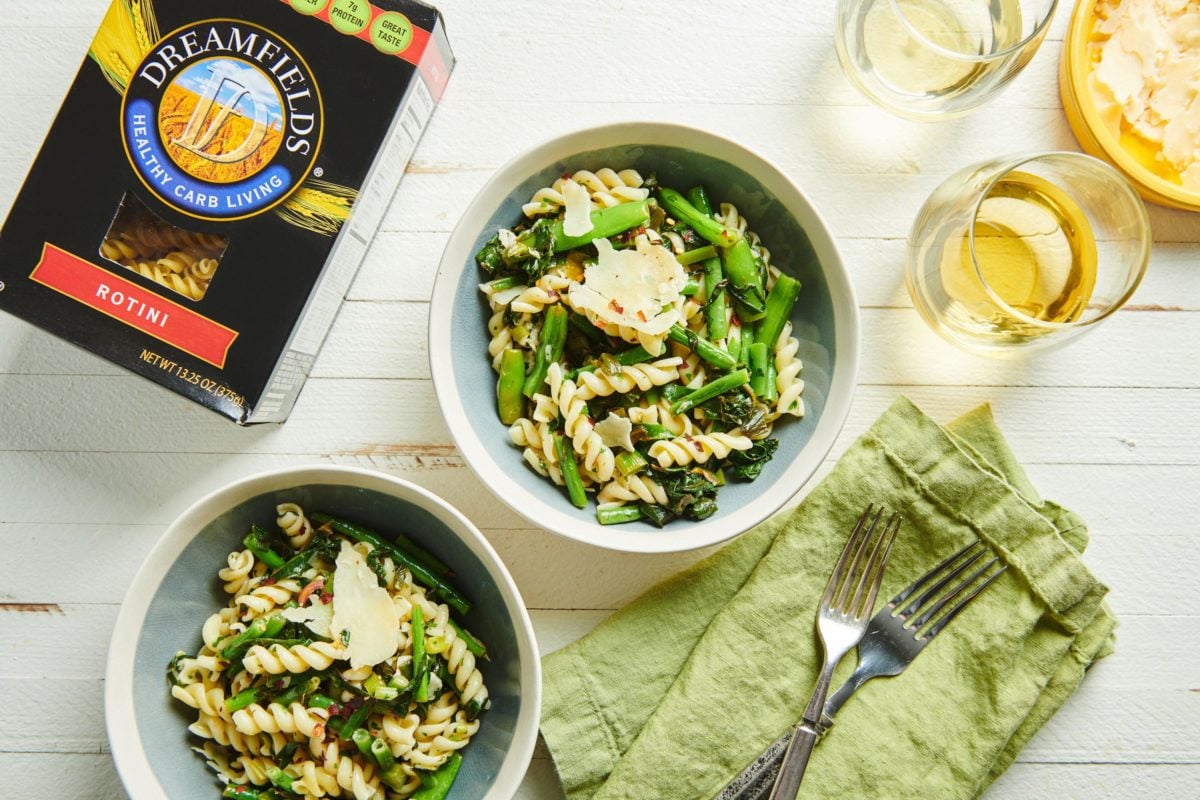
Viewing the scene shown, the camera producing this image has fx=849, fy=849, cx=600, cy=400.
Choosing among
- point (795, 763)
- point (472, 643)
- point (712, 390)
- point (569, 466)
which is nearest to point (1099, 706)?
point (795, 763)

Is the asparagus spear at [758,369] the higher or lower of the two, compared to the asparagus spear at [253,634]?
higher

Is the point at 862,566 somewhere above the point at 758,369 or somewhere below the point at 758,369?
Answer: below

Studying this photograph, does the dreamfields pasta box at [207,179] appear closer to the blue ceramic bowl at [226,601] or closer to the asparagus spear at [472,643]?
the blue ceramic bowl at [226,601]

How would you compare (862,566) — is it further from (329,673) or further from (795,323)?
(329,673)

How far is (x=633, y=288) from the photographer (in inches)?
80.2

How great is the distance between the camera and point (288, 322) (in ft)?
6.66

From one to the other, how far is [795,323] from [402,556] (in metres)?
1.20

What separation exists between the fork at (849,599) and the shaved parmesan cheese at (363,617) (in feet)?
3.57

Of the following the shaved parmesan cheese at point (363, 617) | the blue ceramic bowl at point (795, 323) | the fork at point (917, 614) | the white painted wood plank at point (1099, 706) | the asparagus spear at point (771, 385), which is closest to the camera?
the shaved parmesan cheese at point (363, 617)

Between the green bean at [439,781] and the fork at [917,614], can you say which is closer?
the green bean at [439,781]

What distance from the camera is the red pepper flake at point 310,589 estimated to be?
2.09m

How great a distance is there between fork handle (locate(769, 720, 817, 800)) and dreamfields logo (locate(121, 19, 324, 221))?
1885 millimetres

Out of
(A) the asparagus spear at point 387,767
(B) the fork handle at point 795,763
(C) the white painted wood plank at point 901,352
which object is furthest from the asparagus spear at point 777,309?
(A) the asparagus spear at point 387,767

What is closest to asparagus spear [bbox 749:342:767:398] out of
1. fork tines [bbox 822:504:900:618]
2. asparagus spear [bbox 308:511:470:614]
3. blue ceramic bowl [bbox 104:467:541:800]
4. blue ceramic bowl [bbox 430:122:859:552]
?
blue ceramic bowl [bbox 430:122:859:552]
